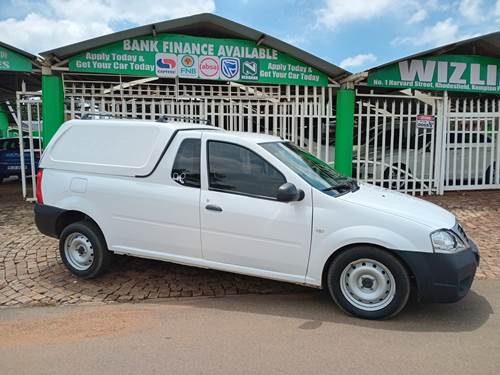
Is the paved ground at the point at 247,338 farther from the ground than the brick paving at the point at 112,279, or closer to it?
closer to it

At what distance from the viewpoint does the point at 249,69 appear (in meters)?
9.27

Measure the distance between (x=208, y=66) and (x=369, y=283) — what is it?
6326 millimetres

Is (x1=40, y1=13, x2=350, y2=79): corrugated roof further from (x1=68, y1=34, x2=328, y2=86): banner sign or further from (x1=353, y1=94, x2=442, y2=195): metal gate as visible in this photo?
(x1=353, y1=94, x2=442, y2=195): metal gate

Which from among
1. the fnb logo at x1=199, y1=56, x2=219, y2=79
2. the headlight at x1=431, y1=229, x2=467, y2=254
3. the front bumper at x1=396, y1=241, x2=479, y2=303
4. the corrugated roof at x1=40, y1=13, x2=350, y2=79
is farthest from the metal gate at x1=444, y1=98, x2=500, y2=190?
the front bumper at x1=396, y1=241, x2=479, y2=303

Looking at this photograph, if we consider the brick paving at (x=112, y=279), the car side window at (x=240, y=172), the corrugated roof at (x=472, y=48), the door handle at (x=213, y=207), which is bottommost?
the brick paving at (x=112, y=279)

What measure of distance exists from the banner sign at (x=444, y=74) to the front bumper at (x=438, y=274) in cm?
665

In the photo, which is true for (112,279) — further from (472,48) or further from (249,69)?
(472,48)

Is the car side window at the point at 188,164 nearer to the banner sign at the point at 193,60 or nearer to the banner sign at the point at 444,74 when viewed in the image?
the banner sign at the point at 193,60

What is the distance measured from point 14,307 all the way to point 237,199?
2468 mm

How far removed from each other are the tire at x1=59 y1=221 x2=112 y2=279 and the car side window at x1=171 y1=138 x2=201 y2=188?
1201mm

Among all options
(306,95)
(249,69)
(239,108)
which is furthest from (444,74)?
(239,108)

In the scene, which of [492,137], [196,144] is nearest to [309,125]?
[492,137]

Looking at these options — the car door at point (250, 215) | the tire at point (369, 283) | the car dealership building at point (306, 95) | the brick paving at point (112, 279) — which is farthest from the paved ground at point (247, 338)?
the car dealership building at point (306, 95)

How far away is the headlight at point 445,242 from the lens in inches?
151
